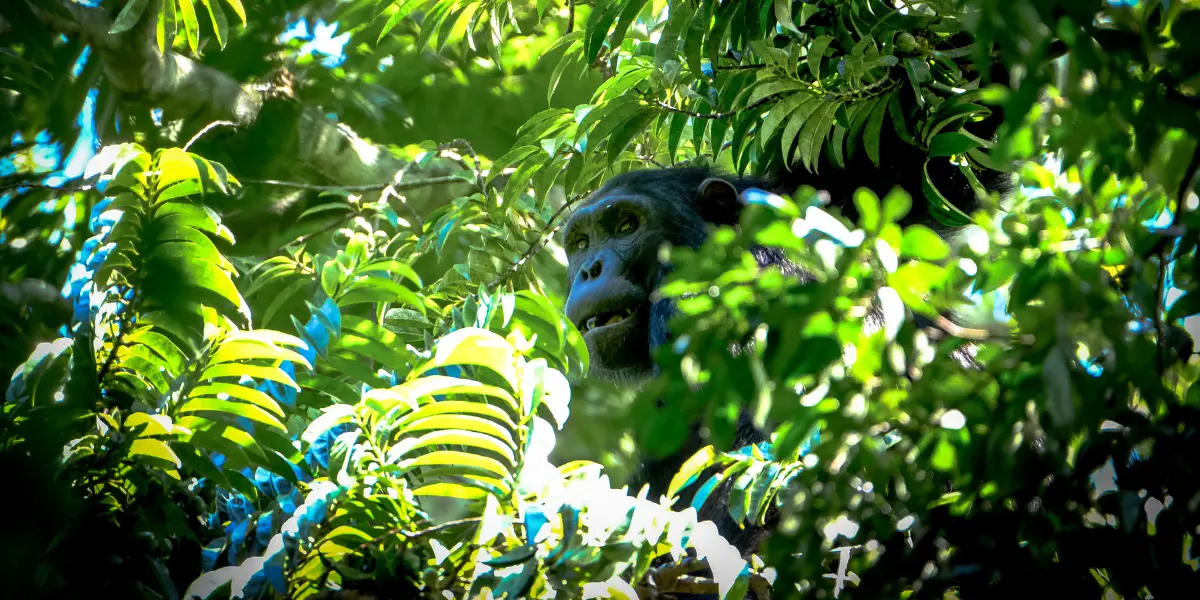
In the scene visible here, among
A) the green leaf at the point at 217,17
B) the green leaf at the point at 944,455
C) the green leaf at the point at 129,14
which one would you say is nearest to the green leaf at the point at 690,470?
the green leaf at the point at 944,455

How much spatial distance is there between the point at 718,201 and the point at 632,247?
1.49 feet

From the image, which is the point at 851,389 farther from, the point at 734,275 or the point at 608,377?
the point at 608,377

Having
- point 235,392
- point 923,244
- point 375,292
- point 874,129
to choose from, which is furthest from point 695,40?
point 923,244

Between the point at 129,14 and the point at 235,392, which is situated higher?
the point at 129,14

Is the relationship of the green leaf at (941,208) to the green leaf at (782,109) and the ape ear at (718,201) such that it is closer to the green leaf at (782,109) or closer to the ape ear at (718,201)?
the green leaf at (782,109)

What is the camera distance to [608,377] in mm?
3732

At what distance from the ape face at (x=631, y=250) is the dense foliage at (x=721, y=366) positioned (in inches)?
15.1

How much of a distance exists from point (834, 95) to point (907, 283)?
5.12 feet

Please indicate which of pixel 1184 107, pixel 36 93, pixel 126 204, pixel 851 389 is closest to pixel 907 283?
pixel 851 389

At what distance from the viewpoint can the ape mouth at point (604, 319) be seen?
3604 mm

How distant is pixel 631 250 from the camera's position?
3.81 meters

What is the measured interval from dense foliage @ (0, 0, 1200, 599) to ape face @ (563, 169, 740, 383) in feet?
1.26

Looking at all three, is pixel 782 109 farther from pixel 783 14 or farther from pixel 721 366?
pixel 721 366

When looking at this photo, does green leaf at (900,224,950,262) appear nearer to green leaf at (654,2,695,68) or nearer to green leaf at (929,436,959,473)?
green leaf at (929,436,959,473)
